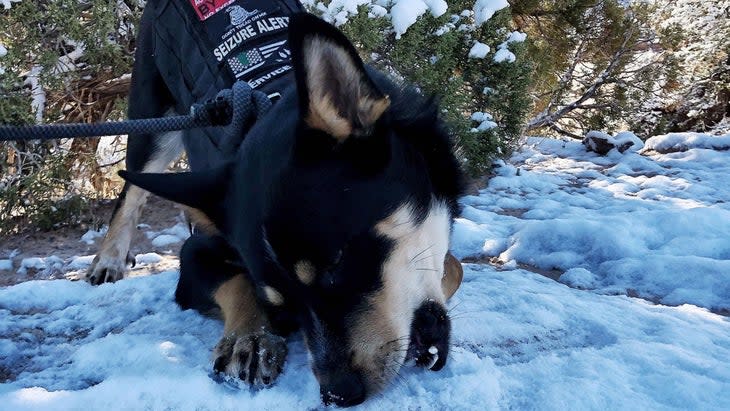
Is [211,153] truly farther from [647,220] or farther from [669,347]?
[647,220]

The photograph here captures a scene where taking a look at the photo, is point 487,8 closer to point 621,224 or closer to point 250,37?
point 621,224

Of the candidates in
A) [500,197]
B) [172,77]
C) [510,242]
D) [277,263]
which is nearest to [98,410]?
[277,263]

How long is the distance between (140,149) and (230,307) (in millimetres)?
2208

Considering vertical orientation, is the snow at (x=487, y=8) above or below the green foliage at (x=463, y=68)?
above

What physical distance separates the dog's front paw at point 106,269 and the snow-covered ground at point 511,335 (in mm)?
603

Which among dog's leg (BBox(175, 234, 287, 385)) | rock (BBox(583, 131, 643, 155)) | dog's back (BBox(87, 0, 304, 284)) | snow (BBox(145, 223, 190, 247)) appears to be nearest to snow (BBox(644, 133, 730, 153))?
rock (BBox(583, 131, 643, 155))

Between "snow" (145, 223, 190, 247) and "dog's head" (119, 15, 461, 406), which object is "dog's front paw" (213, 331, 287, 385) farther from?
"snow" (145, 223, 190, 247)

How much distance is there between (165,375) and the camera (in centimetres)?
174

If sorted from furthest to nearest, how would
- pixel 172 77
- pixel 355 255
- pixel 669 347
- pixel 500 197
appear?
pixel 500 197, pixel 172 77, pixel 669 347, pixel 355 255

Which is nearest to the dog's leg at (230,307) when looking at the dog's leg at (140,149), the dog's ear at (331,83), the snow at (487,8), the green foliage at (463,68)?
the dog's ear at (331,83)

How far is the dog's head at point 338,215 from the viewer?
1628mm

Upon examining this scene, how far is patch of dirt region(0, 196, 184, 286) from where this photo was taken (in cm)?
375

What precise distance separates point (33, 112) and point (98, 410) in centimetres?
338

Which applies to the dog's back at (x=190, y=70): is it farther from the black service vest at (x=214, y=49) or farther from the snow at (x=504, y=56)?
the snow at (x=504, y=56)
